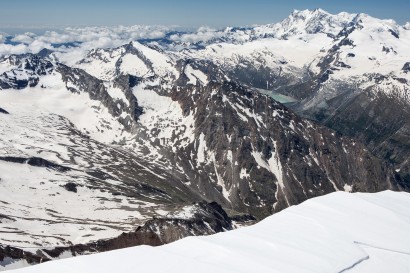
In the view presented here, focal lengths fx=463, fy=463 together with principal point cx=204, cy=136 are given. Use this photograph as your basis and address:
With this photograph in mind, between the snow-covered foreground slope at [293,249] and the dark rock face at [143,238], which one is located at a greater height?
the snow-covered foreground slope at [293,249]

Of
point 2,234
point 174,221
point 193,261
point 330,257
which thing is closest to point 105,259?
point 193,261

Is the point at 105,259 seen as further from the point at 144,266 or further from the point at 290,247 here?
the point at 290,247

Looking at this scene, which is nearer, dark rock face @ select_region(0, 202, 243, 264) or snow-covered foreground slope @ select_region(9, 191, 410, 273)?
snow-covered foreground slope @ select_region(9, 191, 410, 273)

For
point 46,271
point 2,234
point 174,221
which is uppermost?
point 46,271

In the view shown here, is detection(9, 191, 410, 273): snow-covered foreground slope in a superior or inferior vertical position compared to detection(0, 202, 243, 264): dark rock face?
superior

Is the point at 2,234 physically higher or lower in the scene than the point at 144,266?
lower

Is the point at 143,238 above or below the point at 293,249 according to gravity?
below

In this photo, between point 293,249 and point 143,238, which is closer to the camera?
point 293,249

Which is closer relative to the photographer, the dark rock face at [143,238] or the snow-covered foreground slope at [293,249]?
the snow-covered foreground slope at [293,249]
